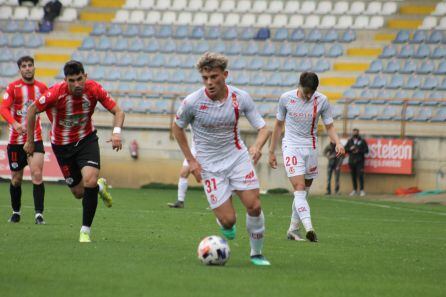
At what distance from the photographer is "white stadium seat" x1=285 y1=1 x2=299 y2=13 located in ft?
112

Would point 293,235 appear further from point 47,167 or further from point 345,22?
point 345,22

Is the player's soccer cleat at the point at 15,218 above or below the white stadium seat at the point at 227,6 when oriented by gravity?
below

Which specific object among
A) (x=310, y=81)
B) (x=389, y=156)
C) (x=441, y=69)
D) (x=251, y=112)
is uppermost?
(x=441, y=69)

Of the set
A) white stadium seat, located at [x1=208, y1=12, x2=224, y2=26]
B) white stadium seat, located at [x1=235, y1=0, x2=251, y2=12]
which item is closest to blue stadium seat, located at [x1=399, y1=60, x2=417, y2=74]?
white stadium seat, located at [x1=235, y1=0, x2=251, y2=12]

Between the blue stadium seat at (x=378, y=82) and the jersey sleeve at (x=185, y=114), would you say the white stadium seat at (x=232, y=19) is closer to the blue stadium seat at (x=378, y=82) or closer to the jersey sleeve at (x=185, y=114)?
the blue stadium seat at (x=378, y=82)

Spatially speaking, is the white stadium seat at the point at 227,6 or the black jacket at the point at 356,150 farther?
the white stadium seat at the point at 227,6

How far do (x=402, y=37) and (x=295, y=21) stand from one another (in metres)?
3.85

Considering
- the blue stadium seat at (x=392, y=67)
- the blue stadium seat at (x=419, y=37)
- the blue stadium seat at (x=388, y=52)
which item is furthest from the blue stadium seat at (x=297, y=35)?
the blue stadium seat at (x=419, y=37)

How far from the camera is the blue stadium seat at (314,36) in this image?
3241 centimetres

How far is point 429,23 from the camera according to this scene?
1270 inches

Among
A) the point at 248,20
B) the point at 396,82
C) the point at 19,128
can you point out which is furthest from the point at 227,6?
the point at 19,128

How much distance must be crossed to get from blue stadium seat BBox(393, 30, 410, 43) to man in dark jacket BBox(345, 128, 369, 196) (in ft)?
17.4

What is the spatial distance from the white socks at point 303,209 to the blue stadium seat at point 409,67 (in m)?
18.5

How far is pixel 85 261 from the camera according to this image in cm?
925
